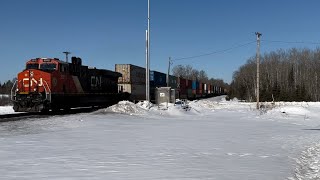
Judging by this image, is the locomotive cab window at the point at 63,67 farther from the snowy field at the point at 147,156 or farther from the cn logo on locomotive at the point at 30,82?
the snowy field at the point at 147,156

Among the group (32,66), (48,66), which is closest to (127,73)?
(48,66)

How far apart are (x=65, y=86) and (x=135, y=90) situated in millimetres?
14211

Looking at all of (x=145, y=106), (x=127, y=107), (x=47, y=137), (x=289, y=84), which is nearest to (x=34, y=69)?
(x=127, y=107)

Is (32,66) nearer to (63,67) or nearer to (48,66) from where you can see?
(48,66)

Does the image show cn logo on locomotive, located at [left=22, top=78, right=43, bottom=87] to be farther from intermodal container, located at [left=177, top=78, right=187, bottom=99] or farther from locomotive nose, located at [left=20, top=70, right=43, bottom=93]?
intermodal container, located at [left=177, top=78, right=187, bottom=99]

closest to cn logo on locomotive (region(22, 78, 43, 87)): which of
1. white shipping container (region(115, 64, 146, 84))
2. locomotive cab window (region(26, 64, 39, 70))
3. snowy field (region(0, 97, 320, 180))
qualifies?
locomotive cab window (region(26, 64, 39, 70))

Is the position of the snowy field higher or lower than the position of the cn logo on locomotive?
lower

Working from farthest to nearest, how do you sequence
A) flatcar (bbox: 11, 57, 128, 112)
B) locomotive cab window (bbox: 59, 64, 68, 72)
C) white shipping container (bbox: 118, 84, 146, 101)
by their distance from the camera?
white shipping container (bbox: 118, 84, 146, 101) < locomotive cab window (bbox: 59, 64, 68, 72) < flatcar (bbox: 11, 57, 128, 112)

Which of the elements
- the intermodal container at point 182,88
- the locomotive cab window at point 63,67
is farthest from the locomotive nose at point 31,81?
the intermodal container at point 182,88

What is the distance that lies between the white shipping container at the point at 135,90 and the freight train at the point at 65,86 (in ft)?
0.31

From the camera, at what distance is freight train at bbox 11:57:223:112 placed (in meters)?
22.2

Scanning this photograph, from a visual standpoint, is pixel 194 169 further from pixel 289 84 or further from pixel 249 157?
pixel 289 84

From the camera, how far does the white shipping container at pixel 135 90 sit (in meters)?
36.8

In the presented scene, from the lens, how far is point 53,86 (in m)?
23.0
